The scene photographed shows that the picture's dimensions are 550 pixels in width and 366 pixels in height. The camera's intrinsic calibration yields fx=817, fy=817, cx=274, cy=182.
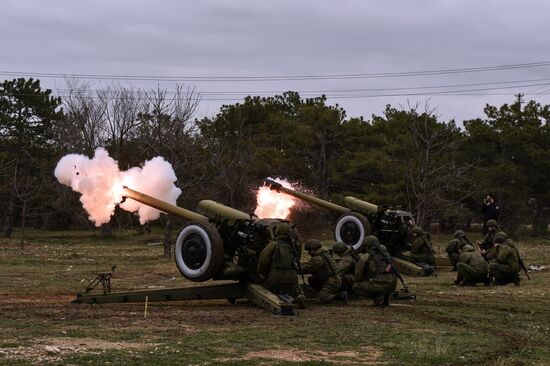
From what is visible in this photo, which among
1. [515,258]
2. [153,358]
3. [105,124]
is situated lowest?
[153,358]

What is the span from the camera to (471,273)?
1956 centimetres

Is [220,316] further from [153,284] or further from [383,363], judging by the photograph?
[153,284]

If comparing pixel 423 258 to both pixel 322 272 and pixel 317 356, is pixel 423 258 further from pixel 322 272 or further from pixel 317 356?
pixel 317 356

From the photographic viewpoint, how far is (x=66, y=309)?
14.4m

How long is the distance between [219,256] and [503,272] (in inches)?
306

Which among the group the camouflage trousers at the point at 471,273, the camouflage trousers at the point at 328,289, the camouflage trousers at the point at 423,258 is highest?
the camouflage trousers at the point at 423,258

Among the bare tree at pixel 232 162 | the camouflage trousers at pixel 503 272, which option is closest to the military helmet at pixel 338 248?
the camouflage trousers at pixel 503 272

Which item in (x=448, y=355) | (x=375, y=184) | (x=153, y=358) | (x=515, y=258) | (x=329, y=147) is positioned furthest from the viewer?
(x=329, y=147)

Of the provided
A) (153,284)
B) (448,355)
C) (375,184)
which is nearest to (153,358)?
(448,355)

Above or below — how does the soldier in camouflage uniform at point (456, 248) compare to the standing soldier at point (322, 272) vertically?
above

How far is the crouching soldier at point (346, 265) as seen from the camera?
16.4 m

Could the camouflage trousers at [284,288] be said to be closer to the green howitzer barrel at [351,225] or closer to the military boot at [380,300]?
the military boot at [380,300]

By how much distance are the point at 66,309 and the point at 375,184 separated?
32.6 metres

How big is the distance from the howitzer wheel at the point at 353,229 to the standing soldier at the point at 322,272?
805cm
